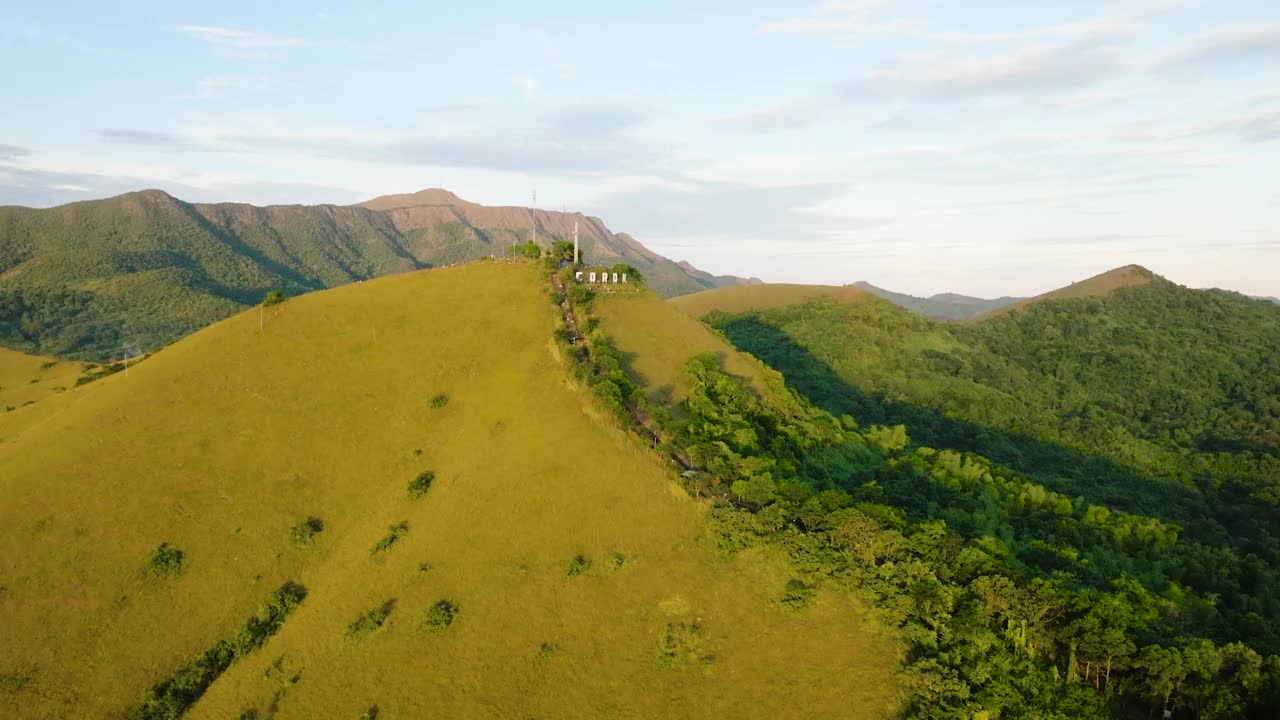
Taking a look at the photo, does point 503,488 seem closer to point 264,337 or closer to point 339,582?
point 339,582

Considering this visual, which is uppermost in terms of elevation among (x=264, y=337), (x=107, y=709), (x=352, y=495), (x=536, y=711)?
(x=264, y=337)

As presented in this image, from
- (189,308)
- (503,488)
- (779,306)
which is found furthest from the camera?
(189,308)

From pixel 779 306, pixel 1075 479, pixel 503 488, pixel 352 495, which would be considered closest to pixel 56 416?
pixel 352 495

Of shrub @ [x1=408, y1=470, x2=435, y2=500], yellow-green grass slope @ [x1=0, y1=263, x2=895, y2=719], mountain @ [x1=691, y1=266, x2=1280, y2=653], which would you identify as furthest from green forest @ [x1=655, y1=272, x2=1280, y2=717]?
shrub @ [x1=408, y1=470, x2=435, y2=500]

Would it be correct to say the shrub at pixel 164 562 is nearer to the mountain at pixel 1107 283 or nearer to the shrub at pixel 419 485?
the shrub at pixel 419 485

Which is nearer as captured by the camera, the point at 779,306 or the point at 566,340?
the point at 566,340

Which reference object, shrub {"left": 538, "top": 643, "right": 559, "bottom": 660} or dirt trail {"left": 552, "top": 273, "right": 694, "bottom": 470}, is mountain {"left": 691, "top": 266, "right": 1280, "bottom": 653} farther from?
shrub {"left": 538, "top": 643, "right": 559, "bottom": 660}
